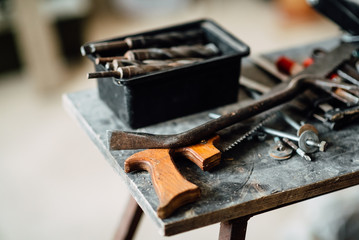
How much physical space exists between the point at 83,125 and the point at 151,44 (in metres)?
0.30

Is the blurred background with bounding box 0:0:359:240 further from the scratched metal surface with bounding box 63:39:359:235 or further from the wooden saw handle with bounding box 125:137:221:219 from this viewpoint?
the wooden saw handle with bounding box 125:137:221:219

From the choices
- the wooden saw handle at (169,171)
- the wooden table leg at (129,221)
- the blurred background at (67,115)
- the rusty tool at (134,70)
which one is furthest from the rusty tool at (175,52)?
the blurred background at (67,115)

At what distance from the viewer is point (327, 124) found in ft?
3.91

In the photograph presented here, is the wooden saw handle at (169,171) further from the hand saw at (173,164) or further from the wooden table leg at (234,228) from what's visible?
the wooden table leg at (234,228)

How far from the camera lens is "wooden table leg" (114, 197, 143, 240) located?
1370 mm

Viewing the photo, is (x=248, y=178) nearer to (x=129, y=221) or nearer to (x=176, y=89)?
(x=176, y=89)

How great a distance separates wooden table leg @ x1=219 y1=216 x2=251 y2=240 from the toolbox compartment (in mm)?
357

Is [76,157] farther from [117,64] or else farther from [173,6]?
[173,6]

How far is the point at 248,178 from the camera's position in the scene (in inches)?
40.1

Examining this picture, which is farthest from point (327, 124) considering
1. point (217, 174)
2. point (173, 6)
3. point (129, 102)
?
point (173, 6)

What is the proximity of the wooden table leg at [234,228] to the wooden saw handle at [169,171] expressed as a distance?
119mm

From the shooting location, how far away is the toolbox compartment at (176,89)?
3.78 feet

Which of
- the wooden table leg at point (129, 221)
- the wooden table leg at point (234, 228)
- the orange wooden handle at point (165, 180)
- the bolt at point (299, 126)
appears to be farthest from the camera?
the wooden table leg at point (129, 221)

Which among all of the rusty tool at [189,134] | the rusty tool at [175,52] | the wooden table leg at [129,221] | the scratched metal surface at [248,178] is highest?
the rusty tool at [175,52]
